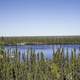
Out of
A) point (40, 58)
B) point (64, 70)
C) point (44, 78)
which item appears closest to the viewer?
point (44, 78)

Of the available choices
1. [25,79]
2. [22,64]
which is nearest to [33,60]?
Result: [22,64]

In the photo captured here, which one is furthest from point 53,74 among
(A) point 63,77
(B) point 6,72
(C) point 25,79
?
(B) point 6,72

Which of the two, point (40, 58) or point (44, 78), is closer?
point (44, 78)

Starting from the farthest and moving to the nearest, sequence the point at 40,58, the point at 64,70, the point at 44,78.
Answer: the point at 40,58, the point at 64,70, the point at 44,78

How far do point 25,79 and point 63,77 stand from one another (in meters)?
1.55

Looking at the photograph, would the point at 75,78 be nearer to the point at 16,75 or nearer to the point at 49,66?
the point at 49,66

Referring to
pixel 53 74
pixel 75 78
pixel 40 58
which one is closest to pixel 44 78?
pixel 53 74

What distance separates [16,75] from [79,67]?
268cm

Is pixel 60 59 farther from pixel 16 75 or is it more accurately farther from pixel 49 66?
pixel 16 75

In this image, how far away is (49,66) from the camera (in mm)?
12664

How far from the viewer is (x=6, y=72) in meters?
12.1

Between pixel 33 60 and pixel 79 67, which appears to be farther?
pixel 33 60

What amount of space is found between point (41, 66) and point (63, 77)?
4.19ft

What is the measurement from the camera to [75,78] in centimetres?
1157
